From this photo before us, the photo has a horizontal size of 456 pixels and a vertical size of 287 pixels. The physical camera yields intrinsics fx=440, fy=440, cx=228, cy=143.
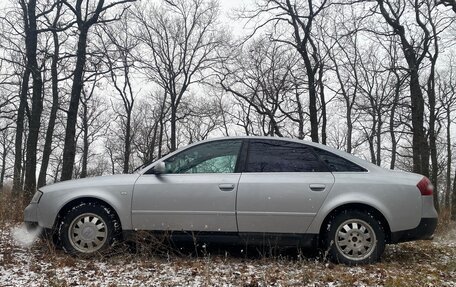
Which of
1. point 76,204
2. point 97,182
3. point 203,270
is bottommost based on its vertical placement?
point 203,270

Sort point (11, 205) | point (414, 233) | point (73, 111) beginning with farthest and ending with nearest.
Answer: point (73, 111)
point (11, 205)
point (414, 233)

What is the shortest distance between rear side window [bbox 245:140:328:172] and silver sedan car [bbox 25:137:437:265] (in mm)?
12

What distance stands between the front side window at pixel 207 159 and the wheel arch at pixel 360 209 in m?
1.28

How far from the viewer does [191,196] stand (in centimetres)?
531

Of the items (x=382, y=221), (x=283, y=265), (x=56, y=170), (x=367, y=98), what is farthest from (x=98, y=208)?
(x=56, y=170)

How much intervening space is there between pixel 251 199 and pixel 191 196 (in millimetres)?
725

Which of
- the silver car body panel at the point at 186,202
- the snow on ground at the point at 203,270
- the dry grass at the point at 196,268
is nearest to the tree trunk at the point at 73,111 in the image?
Result: the dry grass at the point at 196,268

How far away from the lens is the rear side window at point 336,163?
17.6 ft

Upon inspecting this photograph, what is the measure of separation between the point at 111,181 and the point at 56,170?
45.0 metres

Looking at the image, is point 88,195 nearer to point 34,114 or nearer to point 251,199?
point 251,199

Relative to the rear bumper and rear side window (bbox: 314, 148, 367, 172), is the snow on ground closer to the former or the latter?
the rear bumper

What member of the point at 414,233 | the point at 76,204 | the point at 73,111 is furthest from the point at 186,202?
the point at 73,111

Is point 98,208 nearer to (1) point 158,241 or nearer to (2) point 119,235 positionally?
(2) point 119,235

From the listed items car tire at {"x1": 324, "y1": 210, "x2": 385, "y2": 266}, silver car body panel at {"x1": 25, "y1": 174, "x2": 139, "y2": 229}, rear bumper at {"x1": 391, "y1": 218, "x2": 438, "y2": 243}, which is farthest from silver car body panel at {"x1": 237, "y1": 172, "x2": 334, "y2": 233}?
silver car body panel at {"x1": 25, "y1": 174, "x2": 139, "y2": 229}
